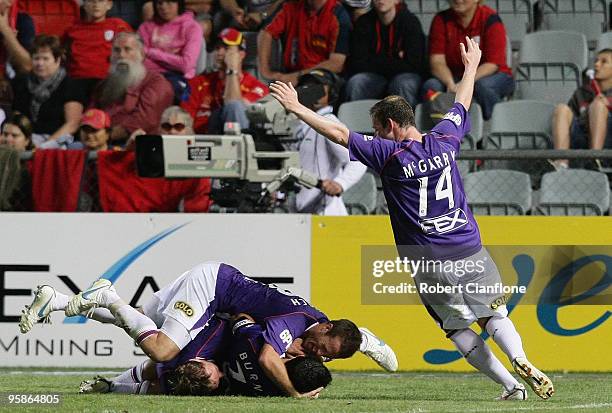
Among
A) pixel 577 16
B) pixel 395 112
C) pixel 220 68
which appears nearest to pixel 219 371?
pixel 395 112

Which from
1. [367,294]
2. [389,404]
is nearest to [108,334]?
[367,294]

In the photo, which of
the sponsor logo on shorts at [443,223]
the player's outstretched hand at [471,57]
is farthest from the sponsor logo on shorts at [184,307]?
the player's outstretched hand at [471,57]

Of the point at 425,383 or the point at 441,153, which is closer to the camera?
the point at 441,153

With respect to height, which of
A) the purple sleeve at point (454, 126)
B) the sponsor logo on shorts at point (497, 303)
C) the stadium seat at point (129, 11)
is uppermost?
the stadium seat at point (129, 11)

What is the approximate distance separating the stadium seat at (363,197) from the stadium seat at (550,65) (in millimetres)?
2634

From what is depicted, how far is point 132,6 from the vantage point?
16.3 metres

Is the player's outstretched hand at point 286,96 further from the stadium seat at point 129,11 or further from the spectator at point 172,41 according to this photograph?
the stadium seat at point 129,11

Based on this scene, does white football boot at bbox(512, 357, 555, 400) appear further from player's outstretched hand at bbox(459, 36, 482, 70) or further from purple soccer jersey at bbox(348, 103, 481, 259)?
player's outstretched hand at bbox(459, 36, 482, 70)

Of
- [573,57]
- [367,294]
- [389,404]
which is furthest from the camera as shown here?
[573,57]

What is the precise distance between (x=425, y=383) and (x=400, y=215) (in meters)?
2.21

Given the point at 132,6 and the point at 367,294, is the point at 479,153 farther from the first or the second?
the point at 132,6

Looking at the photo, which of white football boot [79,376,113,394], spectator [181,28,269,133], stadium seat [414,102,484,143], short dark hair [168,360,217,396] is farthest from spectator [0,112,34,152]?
short dark hair [168,360,217,396]

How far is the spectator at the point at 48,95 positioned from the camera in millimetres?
14205

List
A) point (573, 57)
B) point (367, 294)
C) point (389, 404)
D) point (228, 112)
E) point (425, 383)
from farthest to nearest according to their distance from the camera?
point (573, 57) < point (228, 112) < point (367, 294) < point (425, 383) < point (389, 404)
